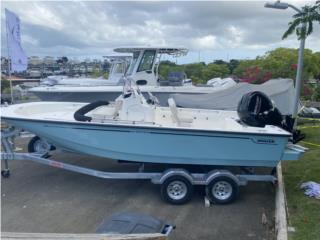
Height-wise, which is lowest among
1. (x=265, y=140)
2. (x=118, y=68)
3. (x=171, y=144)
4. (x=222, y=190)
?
(x=222, y=190)

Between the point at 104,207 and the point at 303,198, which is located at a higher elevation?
the point at 303,198

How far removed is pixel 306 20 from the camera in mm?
5516

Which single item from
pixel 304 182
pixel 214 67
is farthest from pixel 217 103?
pixel 214 67

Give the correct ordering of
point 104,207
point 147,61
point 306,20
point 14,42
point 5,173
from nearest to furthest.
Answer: point 306,20
point 104,207
point 5,173
point 14,42
point 147,61

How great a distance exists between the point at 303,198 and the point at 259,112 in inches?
62.5

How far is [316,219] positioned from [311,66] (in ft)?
86.8

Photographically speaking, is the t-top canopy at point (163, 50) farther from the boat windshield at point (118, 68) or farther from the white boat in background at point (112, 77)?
the boat windshield at point (118, 68)

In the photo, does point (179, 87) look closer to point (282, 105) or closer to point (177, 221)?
point (282, 105)

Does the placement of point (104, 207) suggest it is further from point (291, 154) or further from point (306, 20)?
point (306, 20)

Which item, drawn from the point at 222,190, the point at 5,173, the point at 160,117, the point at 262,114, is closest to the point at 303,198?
the point at 222,190

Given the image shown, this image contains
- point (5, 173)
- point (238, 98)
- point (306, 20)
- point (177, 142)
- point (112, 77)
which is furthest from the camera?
point (112, 77)

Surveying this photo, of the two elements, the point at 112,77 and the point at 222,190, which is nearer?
the point at 222,190

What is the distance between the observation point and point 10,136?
6848mm

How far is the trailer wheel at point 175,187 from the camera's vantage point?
5.90 m
